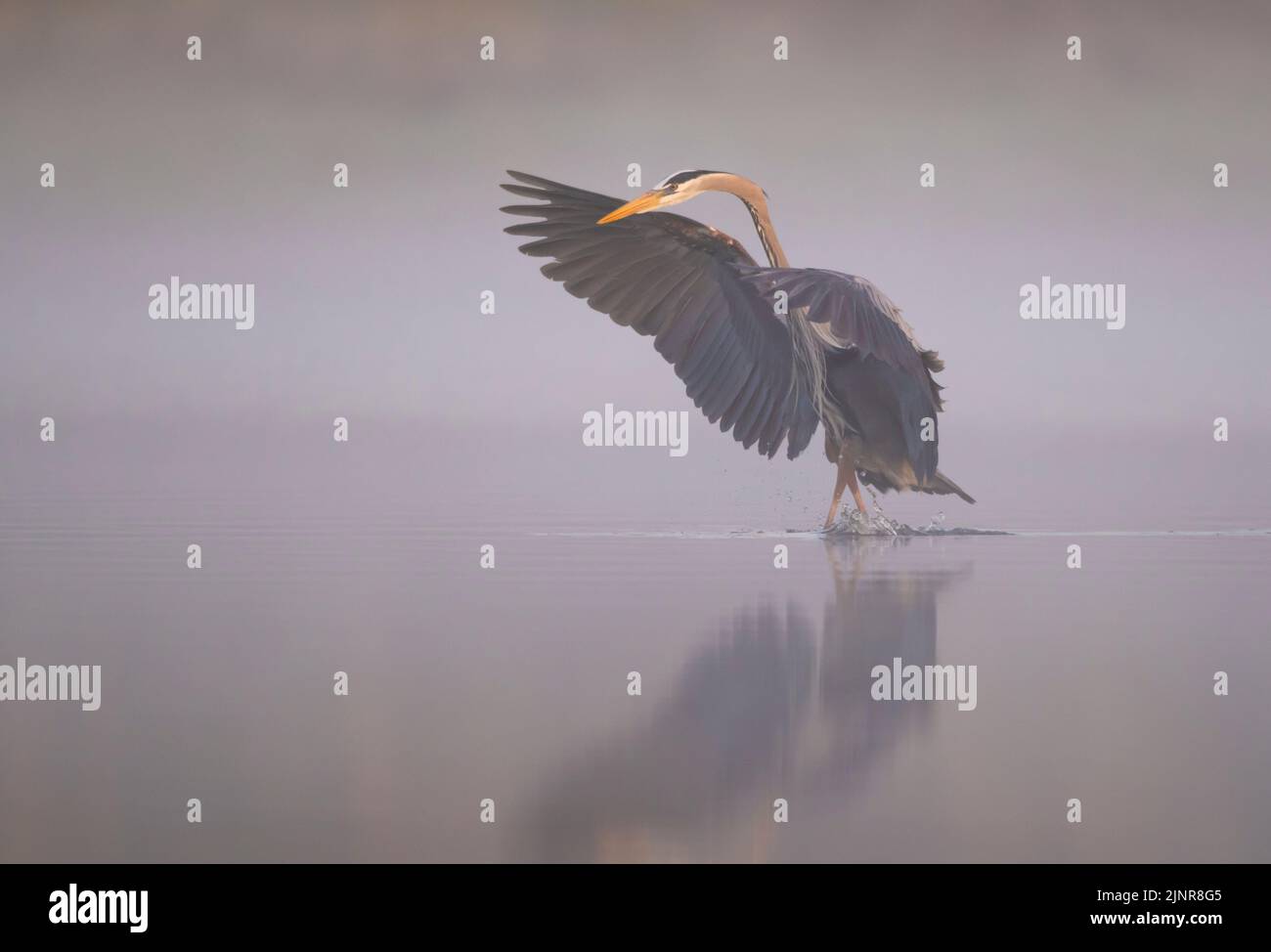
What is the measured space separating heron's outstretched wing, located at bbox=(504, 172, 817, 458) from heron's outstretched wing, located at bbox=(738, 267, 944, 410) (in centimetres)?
101

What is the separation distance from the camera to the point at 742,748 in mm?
3619

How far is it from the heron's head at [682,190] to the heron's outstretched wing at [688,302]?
0.29 feet

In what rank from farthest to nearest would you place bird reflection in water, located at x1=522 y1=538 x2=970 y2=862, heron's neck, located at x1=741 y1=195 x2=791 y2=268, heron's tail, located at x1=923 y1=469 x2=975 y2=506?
heron's tail, located at x1=923 y1=469 x2=975 y2=506
heron's neck, located at x1=741 y1=195 x2=791 y2=268
bird reflection in water, located at x1=522 y1=538 x2=970 y2=862

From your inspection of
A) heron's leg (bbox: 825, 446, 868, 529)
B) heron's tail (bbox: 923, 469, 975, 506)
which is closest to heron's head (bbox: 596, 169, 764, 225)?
heron's leg (bbox: 825, 446, 868, 529)

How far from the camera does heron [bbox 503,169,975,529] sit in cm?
742

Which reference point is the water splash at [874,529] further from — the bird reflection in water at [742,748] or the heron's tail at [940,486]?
the bird reflection in water at [742,748]

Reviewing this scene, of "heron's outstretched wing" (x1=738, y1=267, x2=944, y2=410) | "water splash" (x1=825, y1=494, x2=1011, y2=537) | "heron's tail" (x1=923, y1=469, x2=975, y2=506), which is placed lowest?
"water splash" (x1=825, y1=494, x2=1011, y2=537)

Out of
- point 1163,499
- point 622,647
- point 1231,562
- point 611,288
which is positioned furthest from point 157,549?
point 1163,499

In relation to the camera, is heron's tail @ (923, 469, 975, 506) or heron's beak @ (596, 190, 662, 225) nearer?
→ heron's beak @ (596, 190, 662, 225)

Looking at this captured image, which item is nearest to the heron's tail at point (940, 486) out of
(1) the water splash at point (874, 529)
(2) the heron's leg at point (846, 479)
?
(1) the water splash at point (874, 529)

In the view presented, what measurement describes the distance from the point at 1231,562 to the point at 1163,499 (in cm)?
335

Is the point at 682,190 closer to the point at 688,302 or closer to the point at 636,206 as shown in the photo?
the point at 636,206

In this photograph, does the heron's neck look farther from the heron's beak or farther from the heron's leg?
the heron's leg

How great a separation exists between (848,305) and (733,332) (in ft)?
4.79
